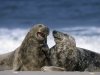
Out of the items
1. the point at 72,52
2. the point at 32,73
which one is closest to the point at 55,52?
the point at 72,52

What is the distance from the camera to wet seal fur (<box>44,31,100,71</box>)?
14367 millimetres

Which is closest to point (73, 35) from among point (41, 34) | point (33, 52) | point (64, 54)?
point (64, 54)

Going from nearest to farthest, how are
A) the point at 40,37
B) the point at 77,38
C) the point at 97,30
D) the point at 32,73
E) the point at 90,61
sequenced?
the point at 32,73
the point at 40,37
the point at 90,61
the point at 77,38
the point at 97,30

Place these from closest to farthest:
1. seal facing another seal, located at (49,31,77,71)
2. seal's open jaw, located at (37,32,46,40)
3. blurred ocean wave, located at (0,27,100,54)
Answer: seal's open jaw, located at (37,32,46,40), seal facing another seal, located at (49,31,77,71), blurred ocean wave, located at (0,27,100,54)

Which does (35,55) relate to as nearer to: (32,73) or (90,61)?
(90,61)

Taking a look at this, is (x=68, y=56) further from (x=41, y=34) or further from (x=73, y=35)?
(x=73, y=35)

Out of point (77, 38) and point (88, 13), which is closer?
point (77, 38)

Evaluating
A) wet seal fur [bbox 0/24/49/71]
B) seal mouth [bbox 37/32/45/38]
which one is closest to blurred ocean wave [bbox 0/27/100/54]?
wet seal fur [bbox 0/24/49/71]

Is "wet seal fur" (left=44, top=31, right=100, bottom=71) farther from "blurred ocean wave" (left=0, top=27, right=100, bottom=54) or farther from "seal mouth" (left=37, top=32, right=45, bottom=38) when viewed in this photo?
"blurred ocean wave" (left=0, top=27, right=100, bottom=54)

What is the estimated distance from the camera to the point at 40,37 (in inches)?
553

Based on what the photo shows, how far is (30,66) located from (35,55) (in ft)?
0.97

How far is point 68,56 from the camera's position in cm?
1446

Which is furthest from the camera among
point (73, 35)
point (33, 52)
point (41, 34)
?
point (73, 35)

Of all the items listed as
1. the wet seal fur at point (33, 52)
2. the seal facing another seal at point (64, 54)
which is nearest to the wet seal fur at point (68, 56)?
the seal facing another seal at point (64, 54)
